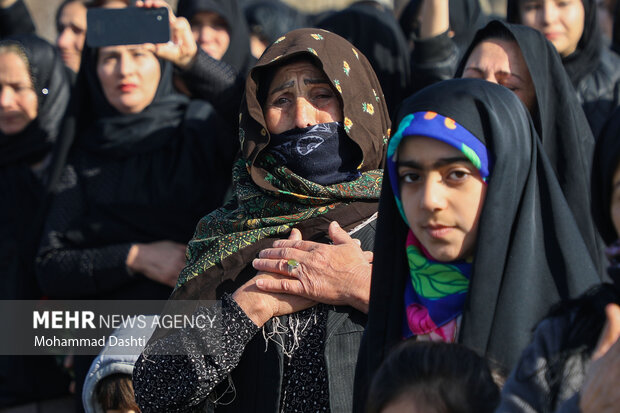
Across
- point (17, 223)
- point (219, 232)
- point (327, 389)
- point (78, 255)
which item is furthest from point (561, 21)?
point (17, 223)

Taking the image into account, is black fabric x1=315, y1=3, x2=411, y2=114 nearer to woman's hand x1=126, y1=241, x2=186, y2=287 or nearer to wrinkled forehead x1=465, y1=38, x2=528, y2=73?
wrinkled forehead x1=465, y1=38, x2=528, y2=73

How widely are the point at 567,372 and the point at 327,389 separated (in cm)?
105

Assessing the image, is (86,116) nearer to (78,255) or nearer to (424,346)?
(78,255)

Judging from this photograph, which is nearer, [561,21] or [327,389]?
[327,389]

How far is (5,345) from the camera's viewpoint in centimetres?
434

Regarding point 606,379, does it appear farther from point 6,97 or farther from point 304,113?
point 6,97

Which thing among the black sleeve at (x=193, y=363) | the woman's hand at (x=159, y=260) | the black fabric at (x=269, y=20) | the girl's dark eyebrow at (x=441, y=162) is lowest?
the black sleeve at (x=193, y=363)

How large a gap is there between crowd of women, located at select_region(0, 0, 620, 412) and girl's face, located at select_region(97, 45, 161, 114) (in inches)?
0.4

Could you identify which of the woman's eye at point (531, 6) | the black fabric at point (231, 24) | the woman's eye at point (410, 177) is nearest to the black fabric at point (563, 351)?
the woman's eye at point (410, 177)

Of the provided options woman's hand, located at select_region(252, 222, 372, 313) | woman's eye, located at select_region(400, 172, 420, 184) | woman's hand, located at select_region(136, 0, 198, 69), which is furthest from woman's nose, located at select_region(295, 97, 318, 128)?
woman's hand, located at select_region(136, 0, 198, 69)

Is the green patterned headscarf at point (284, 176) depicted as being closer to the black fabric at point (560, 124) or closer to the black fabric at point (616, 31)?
the black fabric at point (560, 124)

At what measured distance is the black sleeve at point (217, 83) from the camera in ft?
13.1

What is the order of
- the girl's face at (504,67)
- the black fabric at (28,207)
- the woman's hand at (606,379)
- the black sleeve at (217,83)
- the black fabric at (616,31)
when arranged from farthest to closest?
the black fabric at (616,31) → the black fabric at (28,207) → the black sleeve at (217,83) → the girl's face at (504,67) → the woman's hand at (606,379)

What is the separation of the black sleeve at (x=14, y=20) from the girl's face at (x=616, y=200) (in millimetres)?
5009
